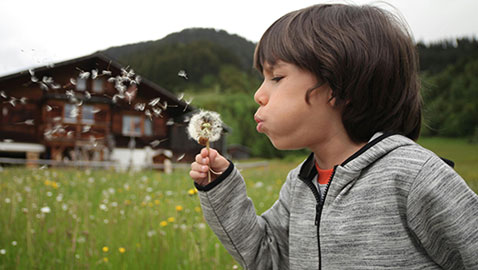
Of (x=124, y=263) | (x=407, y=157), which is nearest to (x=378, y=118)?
(x=407, y=157)

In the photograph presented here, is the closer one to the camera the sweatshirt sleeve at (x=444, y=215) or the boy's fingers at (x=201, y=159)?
the sweatshirt sleeve at (x=444, y=215)

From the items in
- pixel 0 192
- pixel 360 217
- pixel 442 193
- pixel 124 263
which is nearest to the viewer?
pixel 442 193

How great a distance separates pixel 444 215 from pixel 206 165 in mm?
656

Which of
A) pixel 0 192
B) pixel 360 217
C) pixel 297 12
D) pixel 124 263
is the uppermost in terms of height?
pixel 297 12

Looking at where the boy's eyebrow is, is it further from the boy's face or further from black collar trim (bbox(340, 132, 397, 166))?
black collar trim (bbox(340, 132, 397, 166))

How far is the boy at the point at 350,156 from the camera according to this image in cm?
101

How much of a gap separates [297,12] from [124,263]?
1.32 metres

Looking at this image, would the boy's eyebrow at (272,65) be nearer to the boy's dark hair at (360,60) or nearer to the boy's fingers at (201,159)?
the boy's dark hair at (360,60)

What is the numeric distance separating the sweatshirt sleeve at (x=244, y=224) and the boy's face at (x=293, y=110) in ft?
0.76

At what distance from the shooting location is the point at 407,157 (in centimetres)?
107

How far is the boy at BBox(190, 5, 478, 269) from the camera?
3.31 ft

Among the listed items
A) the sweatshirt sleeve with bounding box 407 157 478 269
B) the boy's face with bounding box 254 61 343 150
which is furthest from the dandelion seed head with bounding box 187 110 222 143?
the sweatshirt sleeve with bounding box 407 157 478 269

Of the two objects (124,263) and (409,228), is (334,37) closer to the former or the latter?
(409,228)

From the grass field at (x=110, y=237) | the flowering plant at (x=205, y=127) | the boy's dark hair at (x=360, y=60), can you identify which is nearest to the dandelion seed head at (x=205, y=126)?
the flowering plant at (x=205, y=127)
